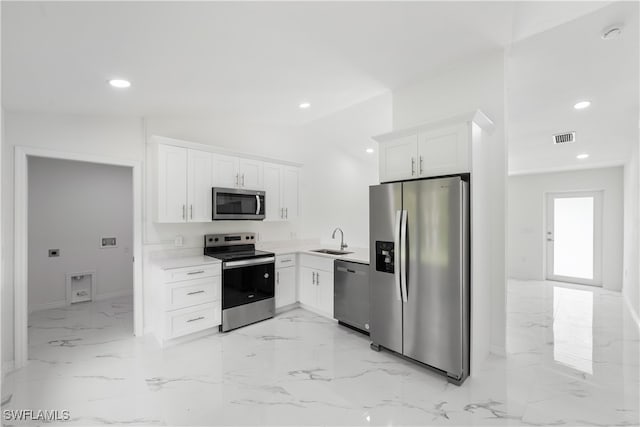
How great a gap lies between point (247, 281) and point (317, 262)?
93 cm

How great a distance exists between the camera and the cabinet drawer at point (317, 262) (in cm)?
370

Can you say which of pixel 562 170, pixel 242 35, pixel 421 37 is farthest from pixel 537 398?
pixel 562 170

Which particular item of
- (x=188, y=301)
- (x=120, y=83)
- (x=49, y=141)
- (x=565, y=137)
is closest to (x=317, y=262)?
(x=188, y=301)

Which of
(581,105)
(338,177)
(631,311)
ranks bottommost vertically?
(631,311)

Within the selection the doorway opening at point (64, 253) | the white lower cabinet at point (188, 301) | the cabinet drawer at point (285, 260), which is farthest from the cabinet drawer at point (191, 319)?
the cabinet drawer at point (285, 260)

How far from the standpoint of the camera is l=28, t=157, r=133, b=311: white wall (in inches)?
164

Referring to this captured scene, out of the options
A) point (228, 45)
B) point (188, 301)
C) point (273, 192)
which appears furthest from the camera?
point (273, 192)

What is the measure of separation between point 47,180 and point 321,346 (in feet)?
15.2

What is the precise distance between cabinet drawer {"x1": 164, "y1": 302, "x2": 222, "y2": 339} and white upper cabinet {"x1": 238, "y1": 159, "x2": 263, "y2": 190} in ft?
5.26

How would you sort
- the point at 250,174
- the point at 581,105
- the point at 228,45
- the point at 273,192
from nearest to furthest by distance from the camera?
the point at 228,45 < the point at 581,105 < the point at 250,174 < the point at 273,192

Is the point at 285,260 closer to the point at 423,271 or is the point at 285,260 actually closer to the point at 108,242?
the point at 423,271

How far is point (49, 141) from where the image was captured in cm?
284

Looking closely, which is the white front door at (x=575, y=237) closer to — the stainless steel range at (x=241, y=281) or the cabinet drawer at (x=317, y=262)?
the cabinet drawer at (x=317, y=262)

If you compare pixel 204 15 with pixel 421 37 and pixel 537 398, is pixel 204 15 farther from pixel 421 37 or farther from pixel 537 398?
pixel 537 398
